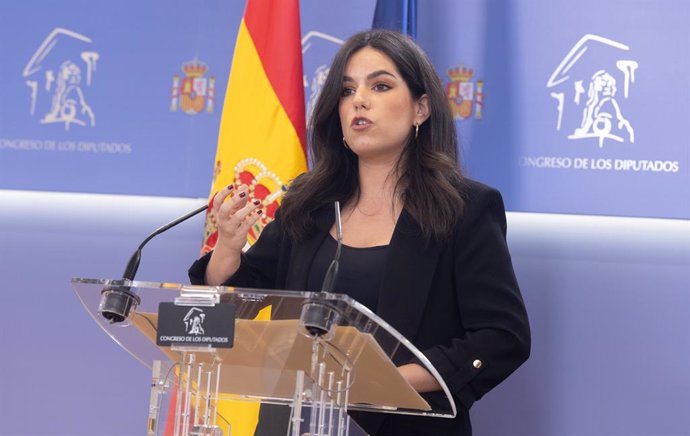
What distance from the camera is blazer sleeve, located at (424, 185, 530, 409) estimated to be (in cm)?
211

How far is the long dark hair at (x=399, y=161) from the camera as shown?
2.44m

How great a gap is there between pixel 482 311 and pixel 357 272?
30 cm

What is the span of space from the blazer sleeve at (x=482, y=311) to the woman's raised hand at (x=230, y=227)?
459mm

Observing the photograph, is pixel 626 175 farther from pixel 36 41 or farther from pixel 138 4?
pixel 36 41

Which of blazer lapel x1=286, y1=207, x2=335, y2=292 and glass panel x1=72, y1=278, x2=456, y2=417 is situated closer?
glass panel x1=72, y1=278, x2=456, y2=417

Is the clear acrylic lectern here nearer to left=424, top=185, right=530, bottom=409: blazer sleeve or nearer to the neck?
left=424, top=185, right=530, bottom=409: blazer sleeve

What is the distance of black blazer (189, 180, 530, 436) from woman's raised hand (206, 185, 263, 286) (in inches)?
1.6

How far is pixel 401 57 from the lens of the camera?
8.33 feet

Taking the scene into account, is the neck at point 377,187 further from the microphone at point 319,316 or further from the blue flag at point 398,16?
the microphone at point 319,316

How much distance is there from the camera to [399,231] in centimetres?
233

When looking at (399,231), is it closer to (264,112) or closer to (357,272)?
(357,272)

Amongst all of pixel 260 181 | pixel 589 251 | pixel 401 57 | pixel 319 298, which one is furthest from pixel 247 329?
pixel 589 251

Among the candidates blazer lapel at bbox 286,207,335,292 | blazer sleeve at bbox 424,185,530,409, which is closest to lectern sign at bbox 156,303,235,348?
blazer sleeve at bbox 424,185,530,409

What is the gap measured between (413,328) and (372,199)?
1.31ft
